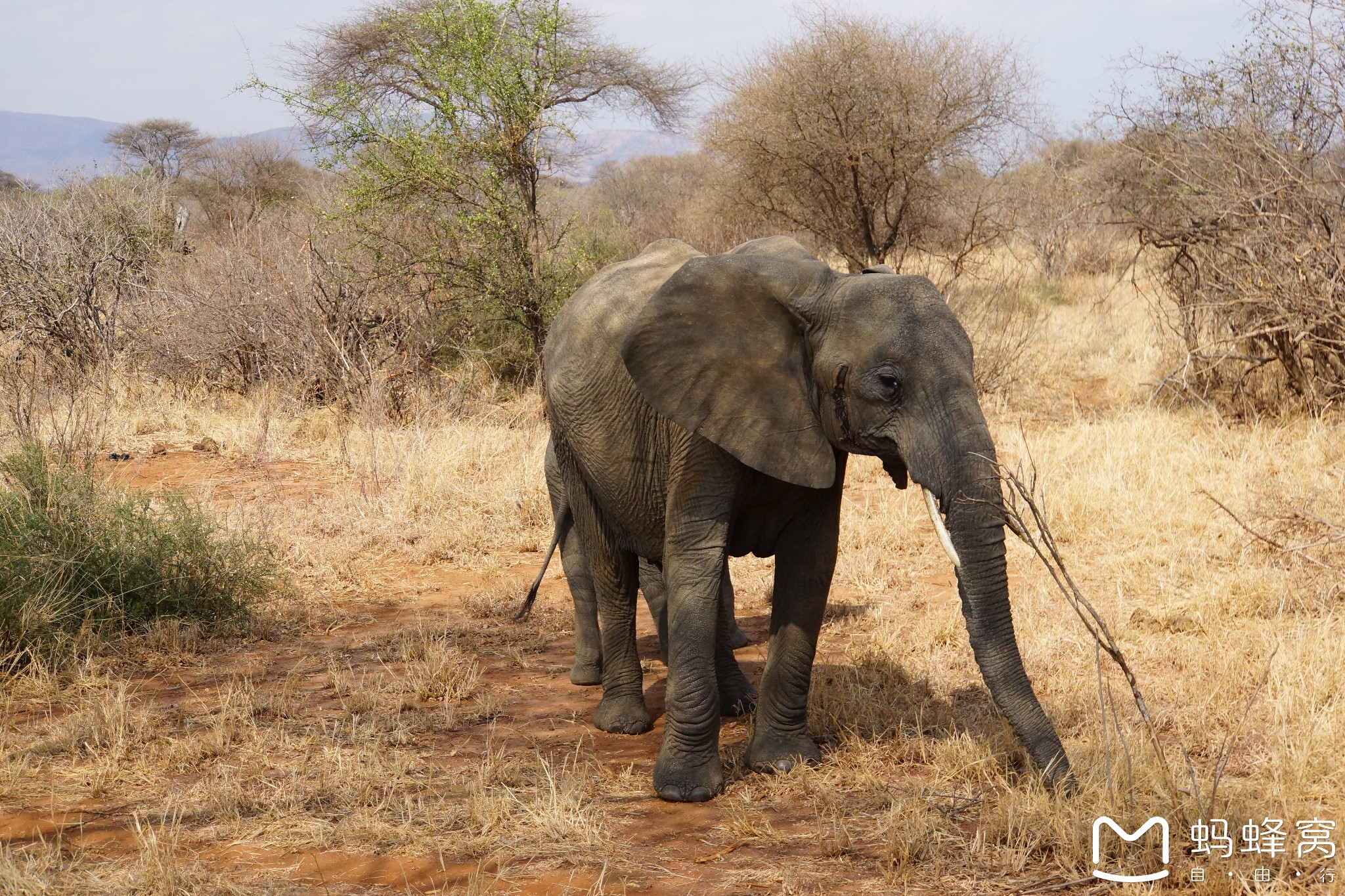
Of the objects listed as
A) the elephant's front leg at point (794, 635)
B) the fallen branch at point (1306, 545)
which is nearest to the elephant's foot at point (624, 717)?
the elephant's front leg at point (794, 635)

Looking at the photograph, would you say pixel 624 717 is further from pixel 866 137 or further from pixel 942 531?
pixel 866 137

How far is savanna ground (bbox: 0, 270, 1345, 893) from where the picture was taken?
3.42m

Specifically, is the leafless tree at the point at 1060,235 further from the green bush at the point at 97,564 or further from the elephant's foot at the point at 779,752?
the elephant's foot at the point at 779,752

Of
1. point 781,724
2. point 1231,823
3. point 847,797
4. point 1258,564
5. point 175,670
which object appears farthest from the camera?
point 1258,564

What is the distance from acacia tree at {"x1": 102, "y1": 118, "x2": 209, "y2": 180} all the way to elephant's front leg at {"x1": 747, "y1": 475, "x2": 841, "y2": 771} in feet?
105

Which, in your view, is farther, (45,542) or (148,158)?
(148,158)

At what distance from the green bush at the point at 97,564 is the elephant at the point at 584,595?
1767mm

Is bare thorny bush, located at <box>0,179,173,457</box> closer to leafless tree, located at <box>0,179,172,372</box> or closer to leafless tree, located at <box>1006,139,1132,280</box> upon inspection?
leafless tree, located at <box>0,179,172,372</box>

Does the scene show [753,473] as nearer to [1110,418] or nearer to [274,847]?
[274,847]

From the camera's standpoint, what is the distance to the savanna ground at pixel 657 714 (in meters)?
3.42

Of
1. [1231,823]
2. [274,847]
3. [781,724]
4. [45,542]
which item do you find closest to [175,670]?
[45,542]

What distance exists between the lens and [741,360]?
3.80 metres

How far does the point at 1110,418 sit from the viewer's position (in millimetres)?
10227

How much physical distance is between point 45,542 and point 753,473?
3645 mm
